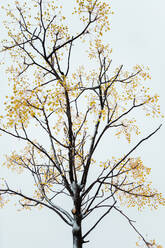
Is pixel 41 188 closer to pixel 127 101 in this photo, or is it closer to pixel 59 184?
pixel 59 184

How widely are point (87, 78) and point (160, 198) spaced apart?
405 cm

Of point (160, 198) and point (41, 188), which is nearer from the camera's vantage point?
point (160, 198)

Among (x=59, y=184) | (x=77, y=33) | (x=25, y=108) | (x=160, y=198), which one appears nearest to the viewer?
(x=25, y=108)

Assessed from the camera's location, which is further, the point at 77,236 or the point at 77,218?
the point at 77,218

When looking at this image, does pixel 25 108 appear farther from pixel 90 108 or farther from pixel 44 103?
pixel 90 108

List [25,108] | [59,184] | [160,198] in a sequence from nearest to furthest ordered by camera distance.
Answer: [25,108], [160,198], [59,184]

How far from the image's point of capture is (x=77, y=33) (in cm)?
613

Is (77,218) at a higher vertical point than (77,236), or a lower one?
higher

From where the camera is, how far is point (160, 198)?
18.8 feet

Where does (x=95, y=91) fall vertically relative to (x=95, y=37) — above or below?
below

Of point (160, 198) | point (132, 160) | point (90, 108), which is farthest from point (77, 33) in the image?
point (160, 198)

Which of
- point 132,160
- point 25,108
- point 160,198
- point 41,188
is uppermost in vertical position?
point 25,108

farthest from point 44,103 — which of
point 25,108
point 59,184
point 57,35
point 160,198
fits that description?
point 160,198

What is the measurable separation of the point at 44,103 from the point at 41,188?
262cm
